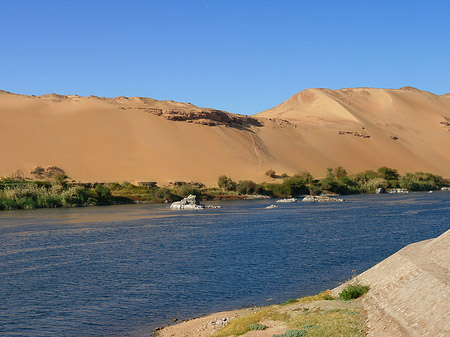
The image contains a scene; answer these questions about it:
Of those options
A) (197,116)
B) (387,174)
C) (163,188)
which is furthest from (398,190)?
(197,116)

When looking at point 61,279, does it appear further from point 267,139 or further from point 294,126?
point 294,126

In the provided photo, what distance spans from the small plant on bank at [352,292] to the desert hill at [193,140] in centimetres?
5630

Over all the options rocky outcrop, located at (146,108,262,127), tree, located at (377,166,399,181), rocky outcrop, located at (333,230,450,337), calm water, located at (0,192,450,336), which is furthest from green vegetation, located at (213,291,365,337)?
rocky outcrop, located at (146,108,262,127)

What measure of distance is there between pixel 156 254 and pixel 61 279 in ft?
18.5

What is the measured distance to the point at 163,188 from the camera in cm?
5891

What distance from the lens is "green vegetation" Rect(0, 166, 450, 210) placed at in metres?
51.3

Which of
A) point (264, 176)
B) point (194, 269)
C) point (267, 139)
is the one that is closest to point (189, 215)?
point (194, 269)

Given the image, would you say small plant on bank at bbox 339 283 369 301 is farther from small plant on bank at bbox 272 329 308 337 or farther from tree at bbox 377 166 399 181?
tree at bbox 377 166 399 181

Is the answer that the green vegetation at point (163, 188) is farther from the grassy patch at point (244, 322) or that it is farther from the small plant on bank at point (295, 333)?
the small plant on bank at point (295, 333)

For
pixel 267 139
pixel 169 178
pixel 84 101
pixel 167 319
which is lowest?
pixel 167 319

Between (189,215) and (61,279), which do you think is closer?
(61,279)

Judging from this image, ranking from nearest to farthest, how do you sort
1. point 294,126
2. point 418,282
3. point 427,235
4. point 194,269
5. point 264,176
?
point 418,282 → point 194,269 → point 427,235 → point 264,176 → point 294,126

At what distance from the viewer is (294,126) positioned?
110 meters

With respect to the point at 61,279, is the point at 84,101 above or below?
above
